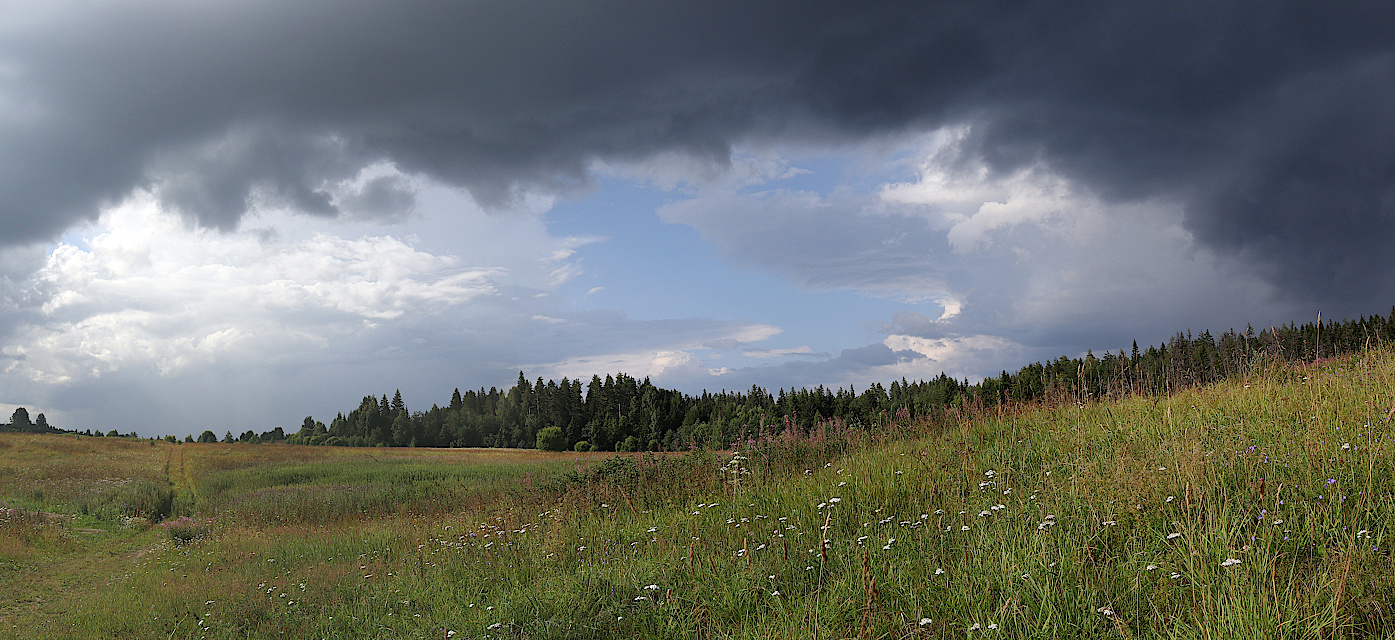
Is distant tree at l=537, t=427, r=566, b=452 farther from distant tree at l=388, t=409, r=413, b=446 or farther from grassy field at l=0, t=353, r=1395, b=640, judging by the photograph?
grassy field at l=0, t=353, r=1395, b=640

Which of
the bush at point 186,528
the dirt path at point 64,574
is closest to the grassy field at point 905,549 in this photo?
the dirt path at point 64,574

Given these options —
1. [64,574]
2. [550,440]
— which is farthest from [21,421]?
[64,574]

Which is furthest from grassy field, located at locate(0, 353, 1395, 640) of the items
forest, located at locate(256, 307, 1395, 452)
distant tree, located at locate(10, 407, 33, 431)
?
distant tree, located at locate(10, 407, 33, 431)

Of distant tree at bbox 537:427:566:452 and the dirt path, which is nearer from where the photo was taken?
the dirt path

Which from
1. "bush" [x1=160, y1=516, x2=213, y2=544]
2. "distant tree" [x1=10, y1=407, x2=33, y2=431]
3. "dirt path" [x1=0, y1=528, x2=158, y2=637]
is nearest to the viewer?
"dirt path" [x1=0, y1=528, x2=158, y2=637]

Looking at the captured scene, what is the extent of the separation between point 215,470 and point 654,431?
42386mm

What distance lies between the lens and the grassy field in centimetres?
385

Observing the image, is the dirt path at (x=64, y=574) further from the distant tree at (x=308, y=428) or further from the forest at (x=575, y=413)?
the distant tree at (x=308, y=428)

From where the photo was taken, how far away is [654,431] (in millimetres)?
70875

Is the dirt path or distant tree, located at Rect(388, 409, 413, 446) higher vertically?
the dirt path

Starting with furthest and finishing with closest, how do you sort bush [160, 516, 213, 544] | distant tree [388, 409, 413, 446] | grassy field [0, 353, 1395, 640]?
distant tree [388, 409, 413, 446] → bush [160, 516, 213, 544] → grassy field [0, 353, 1395, 640]

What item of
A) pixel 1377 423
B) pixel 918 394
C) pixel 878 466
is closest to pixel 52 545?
pixel 878 466

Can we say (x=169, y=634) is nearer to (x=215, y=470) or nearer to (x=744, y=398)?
(x=215, y=470)

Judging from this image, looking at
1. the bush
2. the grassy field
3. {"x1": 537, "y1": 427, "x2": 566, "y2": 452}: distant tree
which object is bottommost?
{"x1": 537, "y1": 427, "x2": 566, "y2": 452}: distant tree
